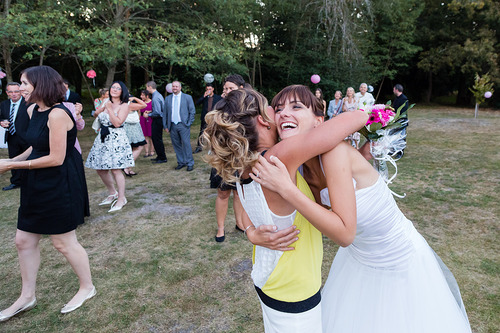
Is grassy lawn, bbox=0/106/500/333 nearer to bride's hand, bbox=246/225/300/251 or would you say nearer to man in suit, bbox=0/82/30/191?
man in suit, bbox=0/82/30/191

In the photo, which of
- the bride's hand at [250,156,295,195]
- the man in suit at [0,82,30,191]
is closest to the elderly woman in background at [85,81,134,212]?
the man in suit at [0,82,30,191]

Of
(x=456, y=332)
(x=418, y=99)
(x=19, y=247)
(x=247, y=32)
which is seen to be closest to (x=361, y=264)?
(x=456, y=332)

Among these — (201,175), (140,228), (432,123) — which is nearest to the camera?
(140,228)

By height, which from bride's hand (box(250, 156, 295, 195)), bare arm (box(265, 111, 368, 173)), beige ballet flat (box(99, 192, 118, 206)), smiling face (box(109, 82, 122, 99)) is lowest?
beige ballet flat (box(99, 192, 118, 206))

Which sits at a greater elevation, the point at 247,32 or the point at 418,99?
the point at 247,32

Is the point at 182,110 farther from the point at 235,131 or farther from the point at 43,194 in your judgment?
the point at 235,131

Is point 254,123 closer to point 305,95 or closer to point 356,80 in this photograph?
point 305,95

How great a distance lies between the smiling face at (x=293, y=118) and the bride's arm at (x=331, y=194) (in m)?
0.24

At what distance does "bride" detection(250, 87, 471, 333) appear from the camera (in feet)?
4.63

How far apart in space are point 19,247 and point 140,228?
1.97 metres

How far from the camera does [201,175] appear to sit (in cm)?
760

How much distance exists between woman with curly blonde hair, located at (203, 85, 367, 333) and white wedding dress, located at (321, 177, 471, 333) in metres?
0.33

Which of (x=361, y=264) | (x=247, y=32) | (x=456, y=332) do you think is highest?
(x=247, y=32)

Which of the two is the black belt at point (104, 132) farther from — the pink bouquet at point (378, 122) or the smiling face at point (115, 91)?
the pink bouquet at point (378, 122)
